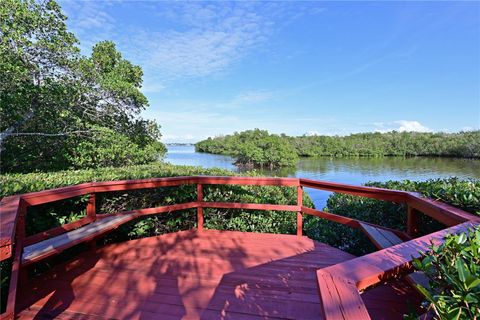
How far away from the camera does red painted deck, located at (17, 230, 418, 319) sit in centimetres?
204

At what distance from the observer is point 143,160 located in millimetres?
11438

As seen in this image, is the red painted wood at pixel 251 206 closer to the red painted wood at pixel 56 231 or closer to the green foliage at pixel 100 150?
the red painted wood at pixel 56 231

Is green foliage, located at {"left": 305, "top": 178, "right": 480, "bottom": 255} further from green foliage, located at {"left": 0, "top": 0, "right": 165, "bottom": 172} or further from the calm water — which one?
the calm water

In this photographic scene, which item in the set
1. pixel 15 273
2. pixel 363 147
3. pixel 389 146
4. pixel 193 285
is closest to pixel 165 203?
pixel 193 285

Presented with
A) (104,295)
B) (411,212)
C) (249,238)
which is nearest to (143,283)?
(104,295)

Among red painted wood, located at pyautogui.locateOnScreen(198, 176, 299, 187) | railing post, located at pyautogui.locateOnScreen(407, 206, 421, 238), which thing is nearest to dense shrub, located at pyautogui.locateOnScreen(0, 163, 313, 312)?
red painted wood, located at pyautogui.locateOnScreen(198, 176, 299, 187)

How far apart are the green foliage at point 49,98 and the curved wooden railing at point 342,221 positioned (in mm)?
6729

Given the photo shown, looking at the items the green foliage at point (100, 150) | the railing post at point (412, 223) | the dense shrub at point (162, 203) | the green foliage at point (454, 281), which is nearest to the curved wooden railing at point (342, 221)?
the railing post at point (412, 223)

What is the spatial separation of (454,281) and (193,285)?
2.13 m


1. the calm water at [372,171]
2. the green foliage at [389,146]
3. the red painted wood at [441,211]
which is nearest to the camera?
the red painted wood at [441,211]

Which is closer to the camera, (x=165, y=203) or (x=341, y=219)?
(x=341, y=219)

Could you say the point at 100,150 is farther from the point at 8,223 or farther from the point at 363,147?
the point at 363,147

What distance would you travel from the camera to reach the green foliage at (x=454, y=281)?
729mm

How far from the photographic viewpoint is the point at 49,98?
8141 mm
